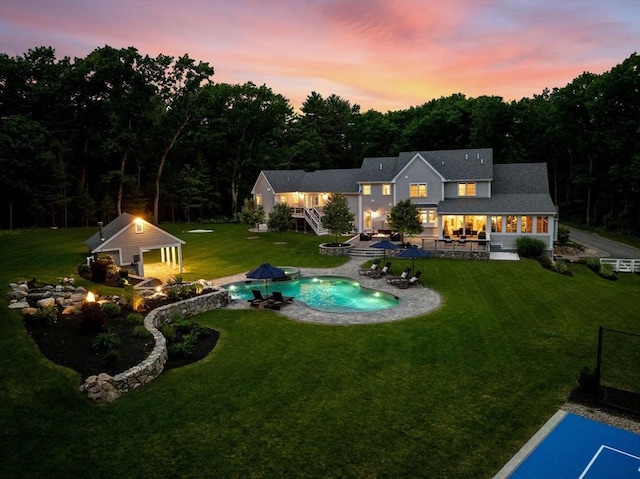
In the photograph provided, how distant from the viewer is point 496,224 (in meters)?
35.8

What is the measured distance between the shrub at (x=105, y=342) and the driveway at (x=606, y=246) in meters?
37.6

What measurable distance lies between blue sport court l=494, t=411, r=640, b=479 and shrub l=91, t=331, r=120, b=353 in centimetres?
1190

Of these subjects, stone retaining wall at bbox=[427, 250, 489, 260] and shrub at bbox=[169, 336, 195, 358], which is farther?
stone retaining wall at bbox=[427, 250, 489, 260]

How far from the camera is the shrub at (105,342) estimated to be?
1366 centimetres

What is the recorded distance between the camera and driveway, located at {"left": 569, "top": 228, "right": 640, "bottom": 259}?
3550cm

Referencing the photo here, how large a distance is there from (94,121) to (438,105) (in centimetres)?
5140

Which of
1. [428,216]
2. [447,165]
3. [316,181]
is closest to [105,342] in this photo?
[428,216]

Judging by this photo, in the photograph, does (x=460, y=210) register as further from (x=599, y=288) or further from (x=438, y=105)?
(x=438, y=105)

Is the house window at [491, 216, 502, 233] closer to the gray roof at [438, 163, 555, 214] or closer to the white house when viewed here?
the white house

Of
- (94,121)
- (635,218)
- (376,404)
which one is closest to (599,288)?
(376,404)

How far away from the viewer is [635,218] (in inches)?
2008

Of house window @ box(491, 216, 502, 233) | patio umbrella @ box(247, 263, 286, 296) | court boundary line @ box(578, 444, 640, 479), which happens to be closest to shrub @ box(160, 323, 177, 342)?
patio umbrella @ box(247, 263, 286, 296)

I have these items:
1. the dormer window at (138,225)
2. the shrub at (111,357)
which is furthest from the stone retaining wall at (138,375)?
the dormer window at (138,225)

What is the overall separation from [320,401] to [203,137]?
56.3 metres
